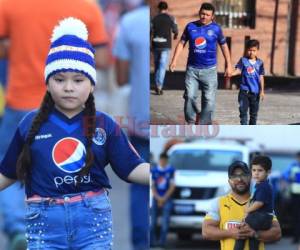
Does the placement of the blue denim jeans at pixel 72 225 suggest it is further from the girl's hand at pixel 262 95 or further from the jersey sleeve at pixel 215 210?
the girl's hand at pixel 262 95

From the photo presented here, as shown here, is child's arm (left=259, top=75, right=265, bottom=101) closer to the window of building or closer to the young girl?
the window of building

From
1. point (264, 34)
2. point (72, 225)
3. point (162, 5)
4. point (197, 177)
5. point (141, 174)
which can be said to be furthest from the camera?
point (197, 177)

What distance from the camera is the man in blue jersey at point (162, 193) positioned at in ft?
15.0

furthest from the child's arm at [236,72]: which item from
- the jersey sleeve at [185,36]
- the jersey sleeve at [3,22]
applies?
the jersey sleeve at [3,22]

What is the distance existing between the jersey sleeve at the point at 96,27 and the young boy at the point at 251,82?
0.94 meters

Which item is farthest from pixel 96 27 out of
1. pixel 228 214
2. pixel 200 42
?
pixel 228 214

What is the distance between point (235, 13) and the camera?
183 inches

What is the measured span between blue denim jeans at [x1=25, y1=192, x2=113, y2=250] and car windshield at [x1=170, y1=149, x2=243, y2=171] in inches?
27.5

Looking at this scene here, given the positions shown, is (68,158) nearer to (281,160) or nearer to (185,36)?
(185,36)

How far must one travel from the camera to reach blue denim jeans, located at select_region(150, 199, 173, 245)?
4.62 m

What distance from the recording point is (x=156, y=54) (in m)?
4.53

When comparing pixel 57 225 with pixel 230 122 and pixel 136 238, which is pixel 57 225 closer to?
pixel 136 238

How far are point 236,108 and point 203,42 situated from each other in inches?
19.6

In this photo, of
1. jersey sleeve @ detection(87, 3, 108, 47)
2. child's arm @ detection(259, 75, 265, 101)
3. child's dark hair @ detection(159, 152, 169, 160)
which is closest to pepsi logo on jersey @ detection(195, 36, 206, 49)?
child's arm @ detection(259, 75, 265, 101)
